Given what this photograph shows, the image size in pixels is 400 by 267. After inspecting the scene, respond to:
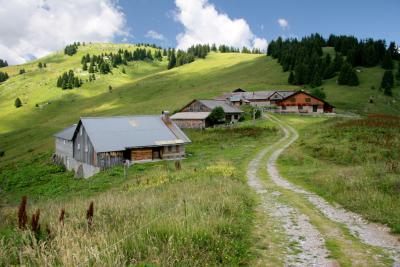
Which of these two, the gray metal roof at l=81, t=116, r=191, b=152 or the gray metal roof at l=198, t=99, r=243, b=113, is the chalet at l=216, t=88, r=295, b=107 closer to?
the gray metal roof at l=198, t=99, r=243, b=113

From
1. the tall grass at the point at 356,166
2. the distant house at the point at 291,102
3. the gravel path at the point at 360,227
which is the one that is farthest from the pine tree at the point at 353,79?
the gravel path at the point at 360,227

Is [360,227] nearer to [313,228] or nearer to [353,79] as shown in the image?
[313,228]

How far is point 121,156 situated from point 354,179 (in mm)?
31296

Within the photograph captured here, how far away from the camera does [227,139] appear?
5694cm

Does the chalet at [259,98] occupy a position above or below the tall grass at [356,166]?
above

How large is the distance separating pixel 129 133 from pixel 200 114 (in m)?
34.3

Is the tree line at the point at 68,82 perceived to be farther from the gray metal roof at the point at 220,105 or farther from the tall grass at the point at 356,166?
the tall grass at the point at 356,166

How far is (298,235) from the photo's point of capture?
11.6 meters

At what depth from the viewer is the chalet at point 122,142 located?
1719 inches

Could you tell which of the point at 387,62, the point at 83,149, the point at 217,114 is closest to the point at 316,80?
the point at 387,62

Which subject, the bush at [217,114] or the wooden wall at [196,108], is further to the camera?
the wooden wall at [196,108]

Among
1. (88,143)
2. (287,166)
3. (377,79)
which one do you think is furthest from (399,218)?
(377,79)

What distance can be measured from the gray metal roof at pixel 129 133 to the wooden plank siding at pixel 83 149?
58.9 inches

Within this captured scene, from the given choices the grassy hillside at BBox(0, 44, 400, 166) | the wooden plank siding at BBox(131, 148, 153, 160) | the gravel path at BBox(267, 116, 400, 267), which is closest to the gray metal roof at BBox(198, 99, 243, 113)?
the grassy hillside at BBox(0, 44, 400, 166)
